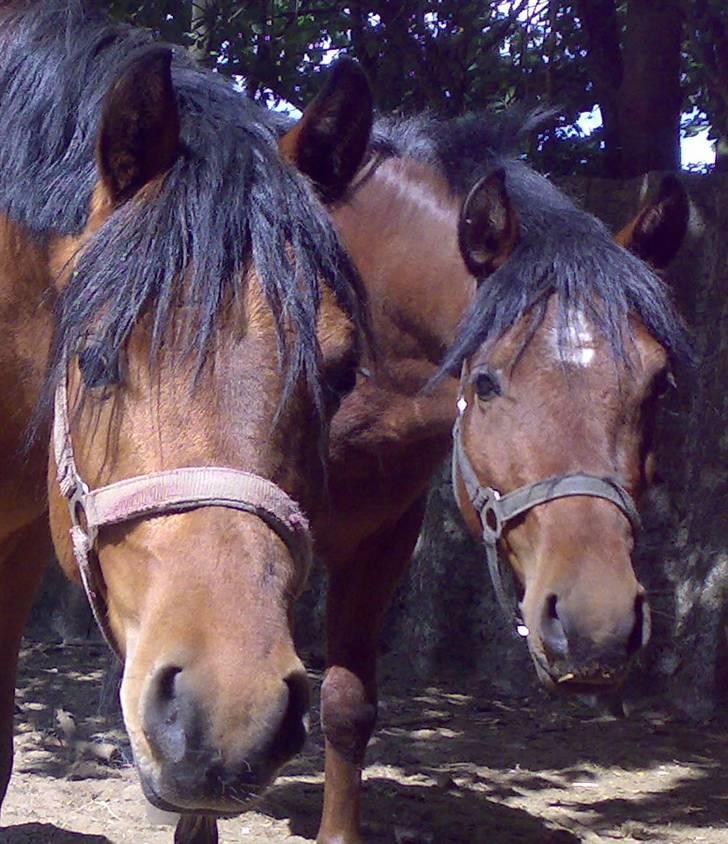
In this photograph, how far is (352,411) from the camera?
3.81m

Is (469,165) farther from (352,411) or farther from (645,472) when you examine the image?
(645,472)

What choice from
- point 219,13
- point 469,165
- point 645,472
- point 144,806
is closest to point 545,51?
point 219,13

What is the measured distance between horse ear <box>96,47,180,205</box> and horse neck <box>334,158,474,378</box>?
1676mm

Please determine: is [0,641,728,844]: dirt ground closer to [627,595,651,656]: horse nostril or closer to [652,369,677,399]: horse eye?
[627,595,651,656]: horse nostril

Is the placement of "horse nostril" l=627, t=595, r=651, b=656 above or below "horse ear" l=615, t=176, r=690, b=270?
below

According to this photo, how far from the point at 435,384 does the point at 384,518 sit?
69 centimetres

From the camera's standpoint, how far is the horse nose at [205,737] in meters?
1.56

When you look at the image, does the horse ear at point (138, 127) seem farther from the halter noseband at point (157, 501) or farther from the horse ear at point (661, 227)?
the horse ear at point (661, 227)

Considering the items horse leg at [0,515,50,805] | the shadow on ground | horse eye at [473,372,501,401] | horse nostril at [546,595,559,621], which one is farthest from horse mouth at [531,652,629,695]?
the shadow on ground

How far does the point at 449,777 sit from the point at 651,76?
3.60 metres

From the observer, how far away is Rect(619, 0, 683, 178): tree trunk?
5812 mm

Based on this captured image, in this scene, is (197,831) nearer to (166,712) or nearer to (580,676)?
(580,676)

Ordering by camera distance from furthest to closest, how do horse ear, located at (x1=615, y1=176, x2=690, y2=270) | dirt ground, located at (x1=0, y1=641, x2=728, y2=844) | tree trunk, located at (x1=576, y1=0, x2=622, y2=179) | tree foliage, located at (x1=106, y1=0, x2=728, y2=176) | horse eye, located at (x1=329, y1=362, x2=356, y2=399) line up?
tree trunk, located at (x1=576, y1=0, x2=622, y2=179), tree foliage, located at (x1=106, y1=0, x2=728, y2=176), dirt ground, located at (x1=0, y1=641, x2=728, y2=844), horse ear, located at (x1=615, y1=176, x2=690, y2=270), horse eye, located at (x1=329, y1=362, x2=356, y2=399)

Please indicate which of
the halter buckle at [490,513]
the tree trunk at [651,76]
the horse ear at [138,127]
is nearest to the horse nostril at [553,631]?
the halter buckle at [490,513]
